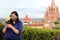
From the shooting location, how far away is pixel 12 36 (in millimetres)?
5266

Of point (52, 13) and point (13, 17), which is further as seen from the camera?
point (52, 13)

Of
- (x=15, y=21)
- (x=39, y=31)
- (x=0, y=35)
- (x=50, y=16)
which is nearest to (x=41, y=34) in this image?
(x=39, y=31)

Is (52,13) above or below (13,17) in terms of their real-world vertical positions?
below

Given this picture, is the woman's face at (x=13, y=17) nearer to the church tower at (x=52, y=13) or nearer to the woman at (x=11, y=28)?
the woman at (x=11, y=28)

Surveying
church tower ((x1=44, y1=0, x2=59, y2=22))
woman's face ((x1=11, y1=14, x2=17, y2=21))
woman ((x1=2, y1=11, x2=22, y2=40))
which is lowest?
church tower ((x1=44, y1=0, x2=59, y2=22))

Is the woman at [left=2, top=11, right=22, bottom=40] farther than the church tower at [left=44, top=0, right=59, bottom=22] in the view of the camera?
No

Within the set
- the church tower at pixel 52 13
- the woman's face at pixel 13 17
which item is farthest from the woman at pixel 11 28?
the church tower at pixel 52 13

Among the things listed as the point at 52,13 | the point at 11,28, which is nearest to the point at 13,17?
the point at 11,28

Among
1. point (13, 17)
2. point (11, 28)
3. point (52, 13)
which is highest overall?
point (13, 17)

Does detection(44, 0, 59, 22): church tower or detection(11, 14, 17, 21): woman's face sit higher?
detection(11, 14, 17, 21): woman's face

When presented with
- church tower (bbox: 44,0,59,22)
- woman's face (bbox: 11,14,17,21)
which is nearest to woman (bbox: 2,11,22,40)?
woman's face (bbox: 11,14,17,21)

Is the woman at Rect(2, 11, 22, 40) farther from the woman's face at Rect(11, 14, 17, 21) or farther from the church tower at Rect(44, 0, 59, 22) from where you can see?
the church tower at Rect(44, 0, 59, 22)

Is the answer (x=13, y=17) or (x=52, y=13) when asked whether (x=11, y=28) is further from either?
(x=52, y=13)

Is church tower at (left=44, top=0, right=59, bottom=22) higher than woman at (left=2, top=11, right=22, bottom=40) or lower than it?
lower
